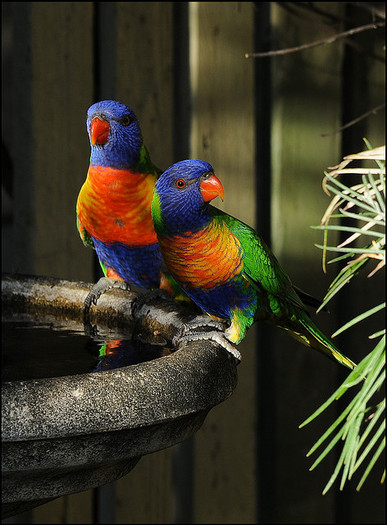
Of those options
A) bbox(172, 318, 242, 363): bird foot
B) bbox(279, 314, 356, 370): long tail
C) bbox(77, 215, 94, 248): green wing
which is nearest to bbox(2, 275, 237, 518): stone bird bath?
bbox(172, 318, 242, 363): bird foot

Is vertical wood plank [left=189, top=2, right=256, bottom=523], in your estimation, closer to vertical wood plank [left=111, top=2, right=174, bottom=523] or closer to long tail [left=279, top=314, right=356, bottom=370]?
vertical wood plank [left=111, top=2, right=174, bottom=523]

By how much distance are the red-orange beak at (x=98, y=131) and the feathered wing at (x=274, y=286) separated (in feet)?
0.83

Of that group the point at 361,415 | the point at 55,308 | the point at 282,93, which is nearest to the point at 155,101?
the point at 282,93

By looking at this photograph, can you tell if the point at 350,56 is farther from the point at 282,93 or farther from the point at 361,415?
the point at 361,415

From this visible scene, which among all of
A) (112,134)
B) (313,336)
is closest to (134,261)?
(112,134)

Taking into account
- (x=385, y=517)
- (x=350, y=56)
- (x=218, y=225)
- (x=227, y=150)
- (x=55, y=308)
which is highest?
(x=350, y=56)

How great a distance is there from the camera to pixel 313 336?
4.08 feet

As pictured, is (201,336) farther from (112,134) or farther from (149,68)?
(149,68)

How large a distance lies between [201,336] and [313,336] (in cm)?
36

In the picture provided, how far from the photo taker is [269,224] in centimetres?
185

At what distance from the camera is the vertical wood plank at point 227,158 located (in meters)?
1.75

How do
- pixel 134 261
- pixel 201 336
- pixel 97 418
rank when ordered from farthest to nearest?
pixel 134 261, pixel 201 336, pixel 97 418

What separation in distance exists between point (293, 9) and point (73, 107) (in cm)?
61

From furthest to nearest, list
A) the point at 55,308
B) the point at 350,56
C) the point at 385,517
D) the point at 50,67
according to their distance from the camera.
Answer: the point at 385,517 < the point at 350,56 < the point at 50,67 < the point at 55,308
